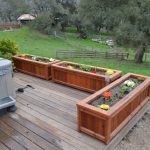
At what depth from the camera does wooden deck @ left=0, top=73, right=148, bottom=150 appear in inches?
115

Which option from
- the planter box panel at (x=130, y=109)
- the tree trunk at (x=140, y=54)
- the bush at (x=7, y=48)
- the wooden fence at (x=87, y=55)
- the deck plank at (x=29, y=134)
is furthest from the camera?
the wooden fence at (x=87, y=55)

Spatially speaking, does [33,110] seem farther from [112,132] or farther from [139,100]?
[139,100]

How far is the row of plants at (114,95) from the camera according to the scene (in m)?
3.24

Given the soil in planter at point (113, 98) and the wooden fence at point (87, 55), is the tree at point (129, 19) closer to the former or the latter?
the wooden fence at point (87, 55)

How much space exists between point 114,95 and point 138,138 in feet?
2.72

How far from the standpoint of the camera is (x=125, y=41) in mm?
12031

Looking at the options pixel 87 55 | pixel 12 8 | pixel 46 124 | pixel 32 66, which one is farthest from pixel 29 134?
pixel 12 8

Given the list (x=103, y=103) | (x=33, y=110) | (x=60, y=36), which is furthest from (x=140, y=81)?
(x=60, y=36)

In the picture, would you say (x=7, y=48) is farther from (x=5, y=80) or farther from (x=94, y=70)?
(x=94, y=70)

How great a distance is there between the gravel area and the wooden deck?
0.30 feet

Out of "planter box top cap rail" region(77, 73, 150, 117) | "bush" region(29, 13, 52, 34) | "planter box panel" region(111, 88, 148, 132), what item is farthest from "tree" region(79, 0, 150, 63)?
"bush" region(29, 13, 52, 34)

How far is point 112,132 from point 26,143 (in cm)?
134

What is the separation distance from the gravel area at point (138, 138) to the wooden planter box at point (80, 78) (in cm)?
124

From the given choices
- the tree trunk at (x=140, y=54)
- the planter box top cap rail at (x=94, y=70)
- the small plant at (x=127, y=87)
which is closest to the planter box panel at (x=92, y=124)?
the small plant at (x=127, y=87)
